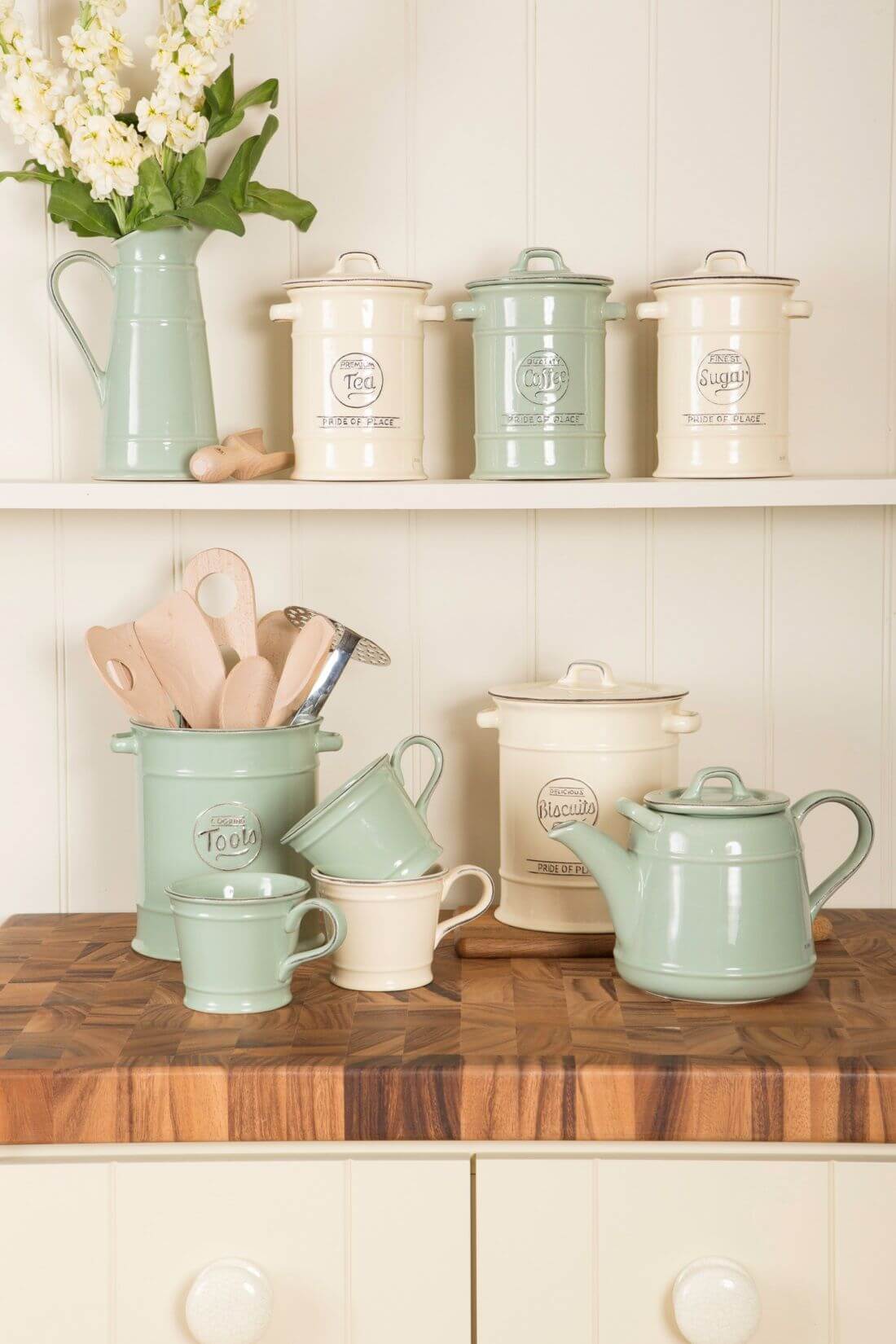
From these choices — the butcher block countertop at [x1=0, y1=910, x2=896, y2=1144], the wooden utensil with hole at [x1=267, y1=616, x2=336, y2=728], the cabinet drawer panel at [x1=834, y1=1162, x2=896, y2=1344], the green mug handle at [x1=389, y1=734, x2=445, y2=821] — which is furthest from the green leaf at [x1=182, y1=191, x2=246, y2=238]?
the cabinet drawer panel at [x1=834, y1=1162, x2=896, y2=1344]

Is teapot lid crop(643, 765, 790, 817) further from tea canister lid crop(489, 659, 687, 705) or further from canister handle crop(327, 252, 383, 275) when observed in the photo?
canister handle crop(327, 252, 383, 275)

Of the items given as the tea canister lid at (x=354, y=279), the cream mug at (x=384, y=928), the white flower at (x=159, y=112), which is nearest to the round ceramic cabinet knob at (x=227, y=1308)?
the cream mug at (x=384, y=928)

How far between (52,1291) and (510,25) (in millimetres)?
1244

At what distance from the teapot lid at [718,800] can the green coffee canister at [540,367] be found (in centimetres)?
33

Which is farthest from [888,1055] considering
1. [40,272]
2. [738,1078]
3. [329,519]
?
[40,272]

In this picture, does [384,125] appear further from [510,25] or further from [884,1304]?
[884,1304]

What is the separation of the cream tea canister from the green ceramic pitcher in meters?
0.44

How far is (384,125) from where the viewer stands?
1.46m

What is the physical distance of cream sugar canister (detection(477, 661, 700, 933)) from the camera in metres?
1.31

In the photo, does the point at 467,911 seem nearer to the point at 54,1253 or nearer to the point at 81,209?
the point at 54,1253

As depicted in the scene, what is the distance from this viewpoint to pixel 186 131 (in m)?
1.26

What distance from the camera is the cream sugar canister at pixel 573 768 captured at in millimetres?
1312

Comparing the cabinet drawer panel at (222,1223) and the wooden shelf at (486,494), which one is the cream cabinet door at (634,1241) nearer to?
the cabinet drawer panel at (222,1223)

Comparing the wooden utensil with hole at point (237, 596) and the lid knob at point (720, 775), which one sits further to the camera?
the wooden utensil with hole at point (237, 596)
